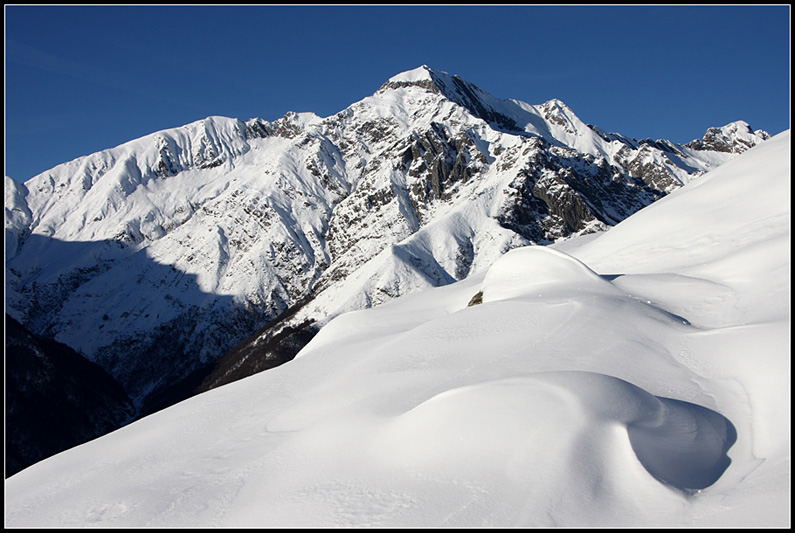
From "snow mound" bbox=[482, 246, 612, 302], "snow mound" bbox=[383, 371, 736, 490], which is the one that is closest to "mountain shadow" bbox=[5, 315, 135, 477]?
"snow mound" bbox=[482, 246, 612, 302]

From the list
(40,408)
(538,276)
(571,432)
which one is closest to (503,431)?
(571,432)

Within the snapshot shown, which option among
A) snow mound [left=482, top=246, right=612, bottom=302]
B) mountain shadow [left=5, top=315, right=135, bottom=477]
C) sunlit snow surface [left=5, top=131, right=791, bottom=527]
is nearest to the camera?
sunlit snow surface [left=5, top=131, right=791, bottom=527]

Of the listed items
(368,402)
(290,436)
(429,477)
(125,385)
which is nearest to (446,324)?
(368,402)

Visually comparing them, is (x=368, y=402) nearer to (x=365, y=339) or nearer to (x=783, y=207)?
(x=365, y=339)

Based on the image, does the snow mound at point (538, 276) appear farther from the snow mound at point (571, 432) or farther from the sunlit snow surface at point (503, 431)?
the snow mound at point (571, 432)

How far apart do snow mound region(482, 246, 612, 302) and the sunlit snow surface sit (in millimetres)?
640

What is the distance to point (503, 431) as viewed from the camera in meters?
10.1

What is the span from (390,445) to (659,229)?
22.3 m

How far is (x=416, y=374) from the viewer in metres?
14.6

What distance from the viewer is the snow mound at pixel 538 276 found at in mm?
20344

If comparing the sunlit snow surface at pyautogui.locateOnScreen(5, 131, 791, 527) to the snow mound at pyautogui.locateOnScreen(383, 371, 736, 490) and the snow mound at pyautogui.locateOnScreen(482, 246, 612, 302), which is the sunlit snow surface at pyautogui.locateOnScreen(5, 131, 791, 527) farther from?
the snow mound at pyautogui.locateOnScreen(482, 246, 612, 302)

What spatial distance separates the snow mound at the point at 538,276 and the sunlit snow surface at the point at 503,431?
64cm

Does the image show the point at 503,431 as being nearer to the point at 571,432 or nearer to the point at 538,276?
the point at 571,432

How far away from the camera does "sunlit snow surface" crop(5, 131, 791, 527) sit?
Answer: 8.86 metres
